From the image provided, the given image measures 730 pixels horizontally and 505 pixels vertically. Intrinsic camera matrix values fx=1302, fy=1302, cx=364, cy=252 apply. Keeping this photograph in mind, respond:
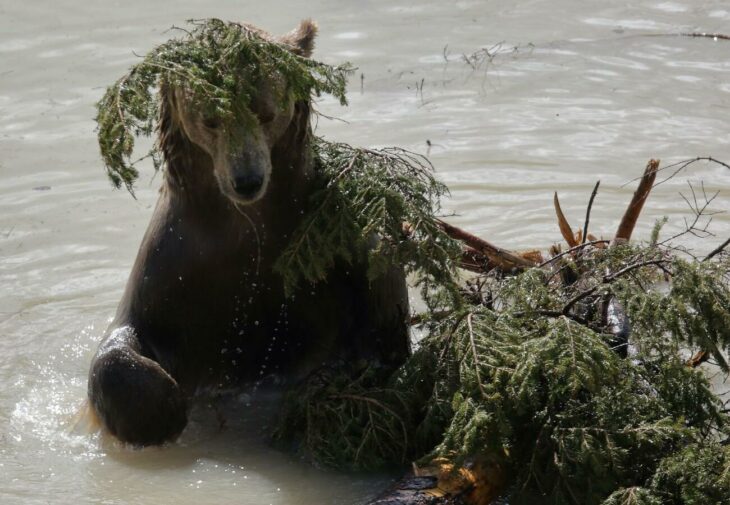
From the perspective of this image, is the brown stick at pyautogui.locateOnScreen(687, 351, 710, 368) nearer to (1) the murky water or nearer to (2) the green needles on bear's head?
(1) the murky water

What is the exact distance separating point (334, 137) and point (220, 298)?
13.4 ft

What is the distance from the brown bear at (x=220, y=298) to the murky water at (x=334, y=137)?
0.23 m

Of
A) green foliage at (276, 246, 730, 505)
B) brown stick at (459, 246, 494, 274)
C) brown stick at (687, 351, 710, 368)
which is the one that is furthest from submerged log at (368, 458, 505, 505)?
brown stick at (459, 246, 494, 274)

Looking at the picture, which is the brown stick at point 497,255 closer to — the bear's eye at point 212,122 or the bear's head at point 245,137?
the bear's head at point 245,137

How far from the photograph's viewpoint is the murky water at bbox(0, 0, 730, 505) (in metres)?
5.73

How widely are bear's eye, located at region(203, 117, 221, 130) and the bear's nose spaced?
0.27 meters

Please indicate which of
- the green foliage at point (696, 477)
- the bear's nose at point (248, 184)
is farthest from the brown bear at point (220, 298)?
the green foliage at point (696, 477)

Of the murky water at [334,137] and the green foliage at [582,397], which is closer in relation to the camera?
the green foliage at [582,397]

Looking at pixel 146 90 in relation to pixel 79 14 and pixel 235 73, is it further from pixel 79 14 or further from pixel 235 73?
pixel 79 14

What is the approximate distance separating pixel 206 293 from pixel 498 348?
1474 mm

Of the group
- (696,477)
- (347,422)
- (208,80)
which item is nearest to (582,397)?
(696,477)

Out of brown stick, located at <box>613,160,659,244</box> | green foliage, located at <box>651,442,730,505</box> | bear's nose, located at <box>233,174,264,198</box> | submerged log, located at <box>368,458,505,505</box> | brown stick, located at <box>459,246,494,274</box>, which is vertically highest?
bear's nose, located at <box>233,174,264,198</box>

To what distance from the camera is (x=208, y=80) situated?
5.31 metres

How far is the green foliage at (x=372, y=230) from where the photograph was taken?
5.58 metres
